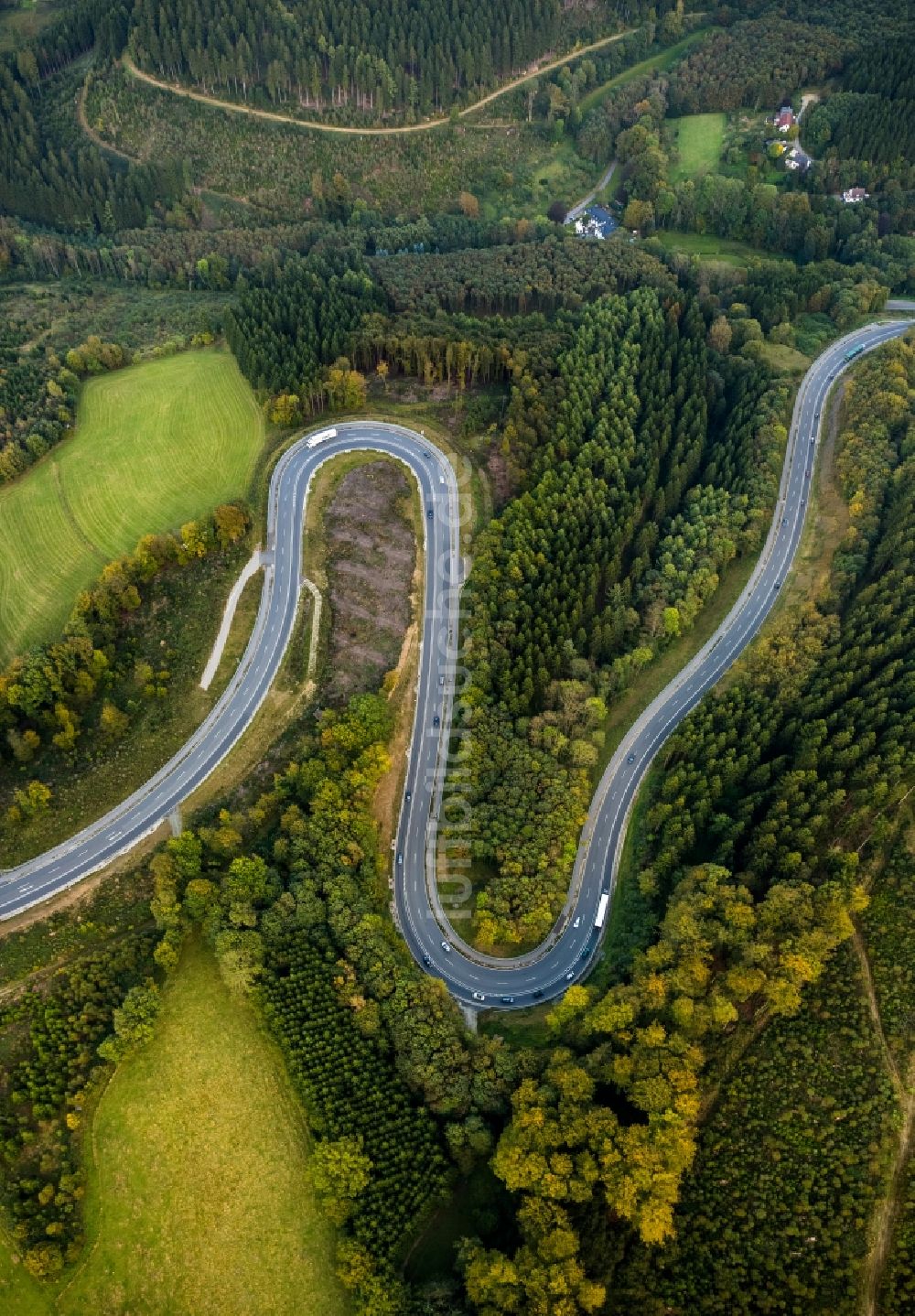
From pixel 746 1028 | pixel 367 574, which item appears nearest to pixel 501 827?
pixel 746 1028

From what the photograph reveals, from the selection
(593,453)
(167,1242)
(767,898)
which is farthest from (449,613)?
(167,1242)

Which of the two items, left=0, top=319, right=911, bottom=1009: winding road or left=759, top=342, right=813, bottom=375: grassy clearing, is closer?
left=0, top=319, right=911, bottom=1009: winding road

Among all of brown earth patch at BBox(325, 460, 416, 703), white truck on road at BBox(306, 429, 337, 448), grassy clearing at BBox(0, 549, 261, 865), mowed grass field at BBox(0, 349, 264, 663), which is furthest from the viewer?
white truck on road at BBox(306, 429, 337, 448)

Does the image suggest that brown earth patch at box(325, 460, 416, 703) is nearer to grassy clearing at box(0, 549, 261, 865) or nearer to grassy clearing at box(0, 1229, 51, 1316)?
grassy clearing at box(0, 549, 261, 865)

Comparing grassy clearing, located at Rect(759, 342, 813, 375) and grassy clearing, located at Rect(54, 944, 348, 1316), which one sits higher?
grassy clearing, located at Rect(759, 342, 813, 375)

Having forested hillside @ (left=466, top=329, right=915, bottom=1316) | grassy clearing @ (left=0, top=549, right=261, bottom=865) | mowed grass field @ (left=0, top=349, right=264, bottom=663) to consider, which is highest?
mowed grass field @ (left=0, top=349, right=264, bottom=663)

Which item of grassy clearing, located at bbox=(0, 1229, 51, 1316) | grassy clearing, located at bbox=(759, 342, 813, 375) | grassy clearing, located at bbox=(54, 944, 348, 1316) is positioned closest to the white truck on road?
grassy clearing, located at bbox=(759, 342, 813, 375)

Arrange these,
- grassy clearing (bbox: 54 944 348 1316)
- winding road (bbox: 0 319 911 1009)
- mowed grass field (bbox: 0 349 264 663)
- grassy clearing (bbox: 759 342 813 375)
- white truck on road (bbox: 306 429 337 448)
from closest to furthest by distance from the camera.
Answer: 1. grassy clearing (bbox: 54 944 348 1316)
2. winding road (bbox: 0 319 911 1009)
3. mowed grass field (bbox: 0 349 264 663)
4. white truck on road (bbox: 306 429 337 448)
5. grassy clearing (bbox: 759 342 813 375)
